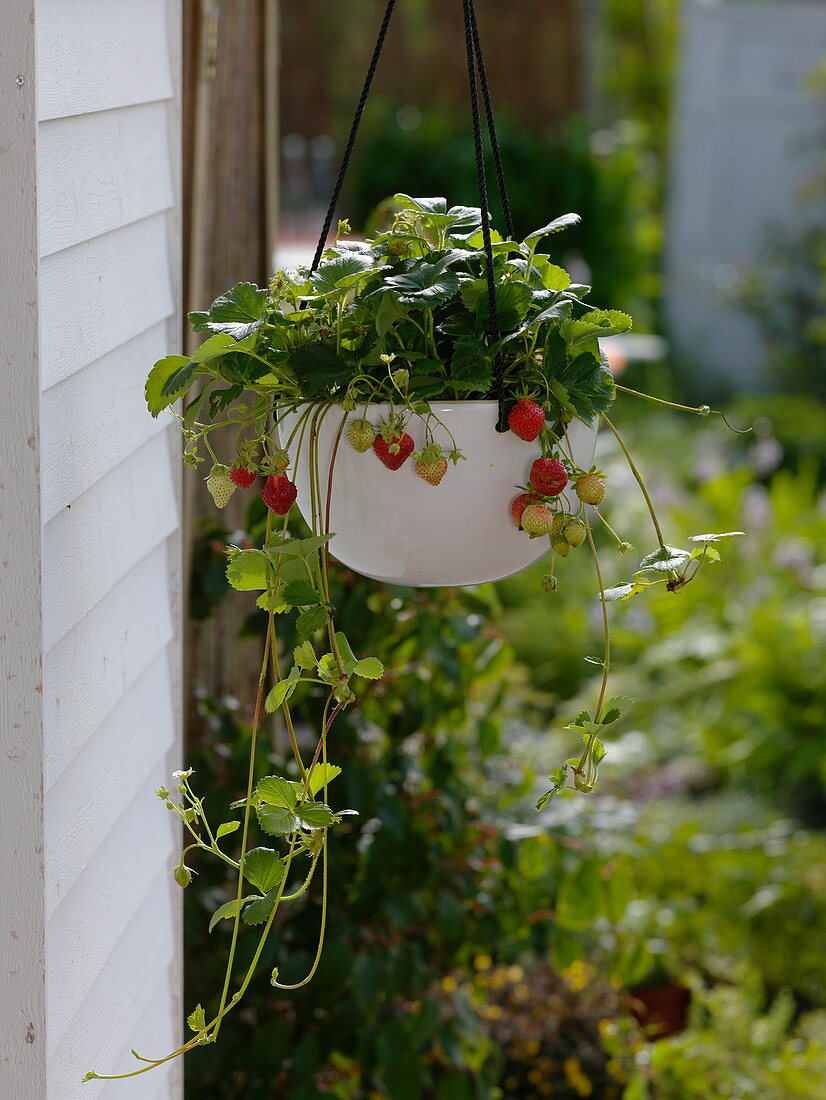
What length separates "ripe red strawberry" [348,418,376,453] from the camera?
749 mm

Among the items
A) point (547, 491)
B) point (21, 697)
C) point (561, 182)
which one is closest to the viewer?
point (21, 697)

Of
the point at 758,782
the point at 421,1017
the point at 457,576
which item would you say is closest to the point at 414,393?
the point at 457,576

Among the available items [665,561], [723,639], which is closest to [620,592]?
[665,561]

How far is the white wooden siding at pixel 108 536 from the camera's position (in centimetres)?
72

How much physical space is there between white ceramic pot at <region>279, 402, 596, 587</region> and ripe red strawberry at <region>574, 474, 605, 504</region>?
0.03 metres

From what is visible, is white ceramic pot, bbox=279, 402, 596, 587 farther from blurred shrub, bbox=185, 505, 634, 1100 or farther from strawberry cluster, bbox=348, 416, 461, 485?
blurred shrub, bbox=185, 505, 634, 1100

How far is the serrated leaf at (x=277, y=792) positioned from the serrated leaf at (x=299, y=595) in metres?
0.11

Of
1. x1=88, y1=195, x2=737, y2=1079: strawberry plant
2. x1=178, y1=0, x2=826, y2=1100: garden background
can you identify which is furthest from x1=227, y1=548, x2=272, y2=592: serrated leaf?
x1=178, y1=0, x2=826, y2=1100: garden background

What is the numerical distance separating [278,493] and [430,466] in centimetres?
10

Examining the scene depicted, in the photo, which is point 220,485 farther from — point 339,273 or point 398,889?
point 398,889

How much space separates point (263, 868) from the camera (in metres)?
0.73

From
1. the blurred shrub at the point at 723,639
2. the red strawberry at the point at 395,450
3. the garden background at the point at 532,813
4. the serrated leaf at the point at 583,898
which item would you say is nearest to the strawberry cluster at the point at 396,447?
the red strawberry at the point at 395,450

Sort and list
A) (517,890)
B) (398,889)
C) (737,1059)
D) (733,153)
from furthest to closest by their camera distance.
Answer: (733,153) → (737,1059) → (517,890) → (398,889)

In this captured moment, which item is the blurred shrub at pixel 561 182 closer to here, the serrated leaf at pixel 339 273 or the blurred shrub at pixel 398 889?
the blurred shrub at pixel 398 889
